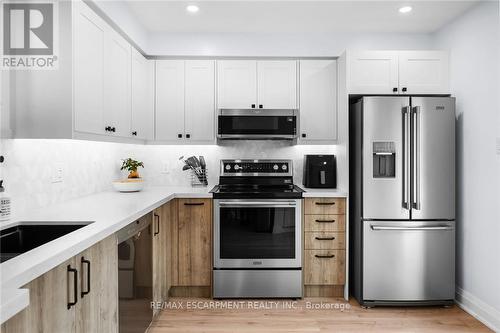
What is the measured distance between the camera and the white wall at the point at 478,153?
268 cm

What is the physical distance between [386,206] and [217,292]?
5.51 feet

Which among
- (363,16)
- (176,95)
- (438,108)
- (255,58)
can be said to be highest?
(363,16)

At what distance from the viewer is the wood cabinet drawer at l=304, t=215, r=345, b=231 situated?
3.21m

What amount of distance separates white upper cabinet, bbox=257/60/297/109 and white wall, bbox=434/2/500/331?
1.46m

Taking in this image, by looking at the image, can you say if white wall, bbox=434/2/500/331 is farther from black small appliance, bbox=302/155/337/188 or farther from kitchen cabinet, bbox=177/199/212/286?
kitchen cabinet, bbox=177/199/212/286

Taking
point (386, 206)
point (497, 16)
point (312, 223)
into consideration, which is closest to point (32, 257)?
point (312, 223)

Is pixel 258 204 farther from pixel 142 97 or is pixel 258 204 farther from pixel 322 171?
pixel 142 97

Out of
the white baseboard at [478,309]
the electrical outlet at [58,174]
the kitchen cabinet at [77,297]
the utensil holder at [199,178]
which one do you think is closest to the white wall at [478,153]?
the white baseboard at [478,309]

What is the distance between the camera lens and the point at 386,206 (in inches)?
118

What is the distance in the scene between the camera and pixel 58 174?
2.40 m

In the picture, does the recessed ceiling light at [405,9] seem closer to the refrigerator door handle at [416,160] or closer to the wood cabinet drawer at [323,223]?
the refrigerator door handle at [416,160]

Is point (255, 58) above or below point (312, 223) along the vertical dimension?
above

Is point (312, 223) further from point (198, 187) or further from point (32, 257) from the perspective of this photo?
point (32, 257)

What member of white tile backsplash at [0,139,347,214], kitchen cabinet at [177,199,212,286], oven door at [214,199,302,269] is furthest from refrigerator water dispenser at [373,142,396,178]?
kitchen cabinet at [177,199,212,286]
